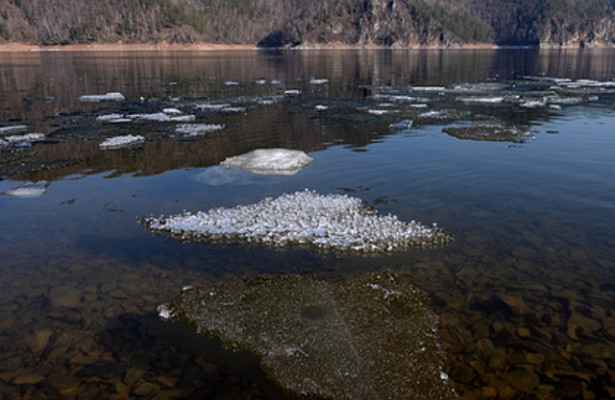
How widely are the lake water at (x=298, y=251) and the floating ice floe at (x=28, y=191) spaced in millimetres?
128

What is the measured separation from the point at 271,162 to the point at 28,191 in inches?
307

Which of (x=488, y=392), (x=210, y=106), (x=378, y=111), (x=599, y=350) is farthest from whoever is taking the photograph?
(x=210, y=106)

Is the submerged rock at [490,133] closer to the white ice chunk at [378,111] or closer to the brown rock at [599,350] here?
the white ice chunk at [378,111]

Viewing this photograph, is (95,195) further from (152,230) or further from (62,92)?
(62,92)

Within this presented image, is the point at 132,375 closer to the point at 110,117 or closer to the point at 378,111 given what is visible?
the point at 110,117

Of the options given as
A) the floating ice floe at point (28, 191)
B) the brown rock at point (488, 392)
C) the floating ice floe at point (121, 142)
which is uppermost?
the floating ice floe at point (121, 142)

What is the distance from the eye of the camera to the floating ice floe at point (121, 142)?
19.5 meters

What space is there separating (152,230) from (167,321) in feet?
13.1

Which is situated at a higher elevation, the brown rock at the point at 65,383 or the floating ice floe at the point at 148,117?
the floating ice floe at the point at 148,117

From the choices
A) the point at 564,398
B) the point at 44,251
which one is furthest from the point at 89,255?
the point at 564,398

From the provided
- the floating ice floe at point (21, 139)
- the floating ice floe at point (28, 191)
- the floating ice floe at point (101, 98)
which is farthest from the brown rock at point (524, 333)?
the floating ice floe at point (101, 98)

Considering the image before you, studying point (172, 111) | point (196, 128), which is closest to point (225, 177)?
point (196, 128)

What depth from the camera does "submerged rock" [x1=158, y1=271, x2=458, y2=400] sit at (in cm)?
600

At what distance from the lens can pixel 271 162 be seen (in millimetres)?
16188
